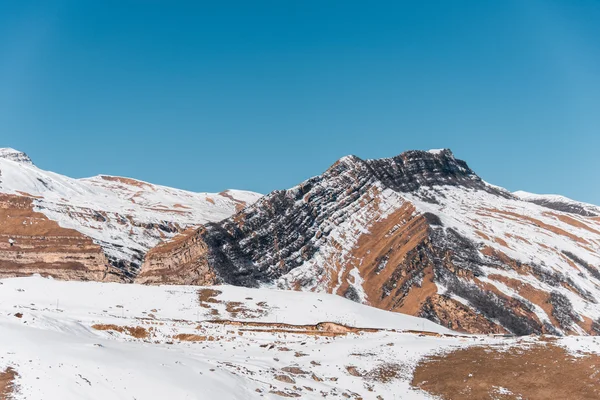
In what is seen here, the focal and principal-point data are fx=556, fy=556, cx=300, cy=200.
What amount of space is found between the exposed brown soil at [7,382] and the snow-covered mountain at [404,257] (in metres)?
105

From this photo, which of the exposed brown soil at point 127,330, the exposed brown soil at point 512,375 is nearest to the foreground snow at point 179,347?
the exposed brown soil at point 127,330

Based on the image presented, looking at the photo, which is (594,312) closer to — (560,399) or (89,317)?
(560,399)

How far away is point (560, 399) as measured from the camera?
3594 cm

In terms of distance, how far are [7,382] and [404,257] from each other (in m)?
129

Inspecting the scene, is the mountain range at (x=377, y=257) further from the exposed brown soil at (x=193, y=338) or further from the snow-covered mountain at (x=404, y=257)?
the exposed brown soil at (x=193, y=338)

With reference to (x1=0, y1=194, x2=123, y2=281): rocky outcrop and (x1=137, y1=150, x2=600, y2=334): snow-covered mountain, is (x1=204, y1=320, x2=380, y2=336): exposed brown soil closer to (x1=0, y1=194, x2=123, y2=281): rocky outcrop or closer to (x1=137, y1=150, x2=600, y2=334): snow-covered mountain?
(x1=137, y1=150, x2=600, y2=334): snow-covered mountain

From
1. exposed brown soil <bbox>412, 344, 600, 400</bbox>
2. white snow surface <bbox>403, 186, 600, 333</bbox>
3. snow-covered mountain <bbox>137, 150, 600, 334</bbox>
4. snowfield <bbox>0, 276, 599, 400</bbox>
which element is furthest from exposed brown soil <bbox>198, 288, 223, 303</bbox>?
white snow surface <bbox>403, 186, 600, 333</bbox>

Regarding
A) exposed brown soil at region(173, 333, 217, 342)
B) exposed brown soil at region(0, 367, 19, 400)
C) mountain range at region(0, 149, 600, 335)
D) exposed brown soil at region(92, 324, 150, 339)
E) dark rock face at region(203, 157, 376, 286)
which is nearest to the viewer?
exposed brown soil at region(0, 367, 19, 400)

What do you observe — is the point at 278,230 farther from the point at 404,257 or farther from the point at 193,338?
the point at 193,338

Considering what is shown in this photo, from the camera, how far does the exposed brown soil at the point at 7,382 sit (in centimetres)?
2639

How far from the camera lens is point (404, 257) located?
14900 cm

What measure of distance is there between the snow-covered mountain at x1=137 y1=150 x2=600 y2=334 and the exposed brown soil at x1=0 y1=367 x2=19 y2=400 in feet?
344

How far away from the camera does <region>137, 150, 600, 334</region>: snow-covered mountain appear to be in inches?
5049

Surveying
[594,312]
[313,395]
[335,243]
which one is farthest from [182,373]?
[335,243]
